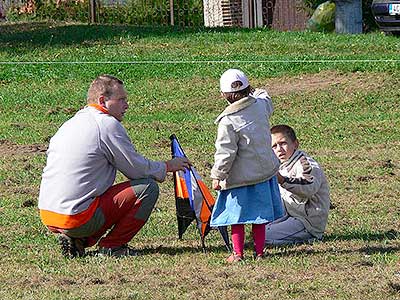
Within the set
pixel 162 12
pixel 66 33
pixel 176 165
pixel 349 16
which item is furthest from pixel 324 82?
pixel 162 12

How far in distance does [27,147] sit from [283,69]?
5.45 metres

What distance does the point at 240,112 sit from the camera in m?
8.01

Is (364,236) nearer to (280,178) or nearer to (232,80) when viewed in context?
(280,178)

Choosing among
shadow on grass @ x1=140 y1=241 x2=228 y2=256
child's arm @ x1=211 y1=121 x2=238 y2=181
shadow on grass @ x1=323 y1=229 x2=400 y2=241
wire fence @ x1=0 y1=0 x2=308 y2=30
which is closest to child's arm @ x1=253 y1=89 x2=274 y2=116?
child's arm @ x1=211 y1=121 x2=238 y2=181

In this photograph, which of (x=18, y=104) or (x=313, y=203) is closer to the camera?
(x=313, y=203)

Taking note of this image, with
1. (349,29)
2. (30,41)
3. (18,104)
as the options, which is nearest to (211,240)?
(18,104)

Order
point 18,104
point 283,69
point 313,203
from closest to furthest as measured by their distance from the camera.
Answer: point 313,203
point 18,104
point 283,69

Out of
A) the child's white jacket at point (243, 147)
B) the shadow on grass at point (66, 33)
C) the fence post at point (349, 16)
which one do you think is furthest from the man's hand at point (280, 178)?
the fence post at point (349, 16)

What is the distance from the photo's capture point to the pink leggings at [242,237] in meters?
8.16

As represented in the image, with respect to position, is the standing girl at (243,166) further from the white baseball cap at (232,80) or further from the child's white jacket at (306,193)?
the child's white jacket at (306,193)

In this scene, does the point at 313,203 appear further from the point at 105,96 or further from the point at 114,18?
the point at 114,18

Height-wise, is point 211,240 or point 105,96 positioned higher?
point 105,96

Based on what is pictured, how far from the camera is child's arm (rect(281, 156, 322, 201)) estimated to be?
28.5 feet

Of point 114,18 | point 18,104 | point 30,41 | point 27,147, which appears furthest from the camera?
point 114,18
